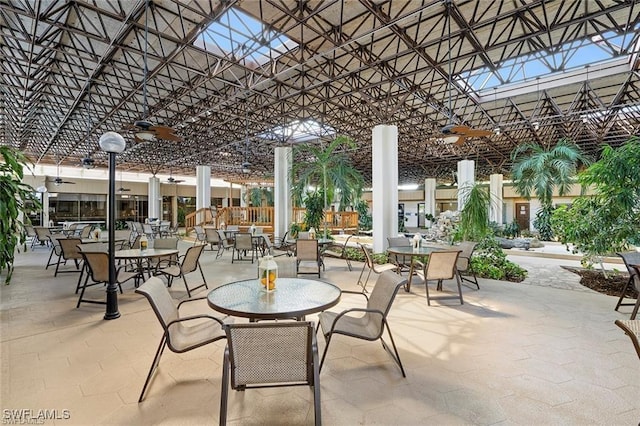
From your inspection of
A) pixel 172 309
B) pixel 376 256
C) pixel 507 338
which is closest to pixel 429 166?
pixel 376 256

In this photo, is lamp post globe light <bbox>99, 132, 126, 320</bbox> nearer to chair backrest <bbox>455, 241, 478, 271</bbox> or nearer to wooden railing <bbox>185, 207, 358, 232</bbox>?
chair backrest <bbox>455, 241, 478, 271</bbox>

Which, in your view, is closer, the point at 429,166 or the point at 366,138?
the point at 366,138

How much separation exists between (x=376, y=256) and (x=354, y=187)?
2.48 metres

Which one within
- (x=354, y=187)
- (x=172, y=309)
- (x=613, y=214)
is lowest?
(x=172, y=309)

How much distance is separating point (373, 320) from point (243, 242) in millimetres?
5600

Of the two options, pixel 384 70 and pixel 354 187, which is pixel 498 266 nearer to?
pixel 354 187

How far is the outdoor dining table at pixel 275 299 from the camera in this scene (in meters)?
2.10

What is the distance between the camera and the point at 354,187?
9289 millimetres

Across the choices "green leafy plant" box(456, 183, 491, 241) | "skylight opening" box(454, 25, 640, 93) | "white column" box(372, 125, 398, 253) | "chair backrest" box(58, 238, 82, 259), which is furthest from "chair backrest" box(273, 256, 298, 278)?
"skylight opening" box(454, 25, 640, 93)

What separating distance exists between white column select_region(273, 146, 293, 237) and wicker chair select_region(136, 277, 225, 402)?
8.80 metres

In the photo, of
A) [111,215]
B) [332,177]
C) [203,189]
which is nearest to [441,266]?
[111,215]

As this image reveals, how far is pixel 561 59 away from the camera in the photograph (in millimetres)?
8008

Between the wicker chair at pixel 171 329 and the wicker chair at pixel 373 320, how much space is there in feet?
2.74

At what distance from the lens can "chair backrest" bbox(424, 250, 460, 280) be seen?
4156mm
